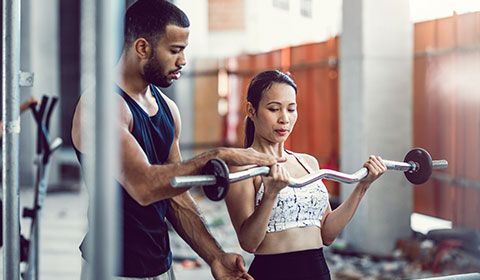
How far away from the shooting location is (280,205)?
205 centimetres

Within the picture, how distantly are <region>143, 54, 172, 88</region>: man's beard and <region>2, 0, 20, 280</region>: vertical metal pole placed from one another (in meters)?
0.36

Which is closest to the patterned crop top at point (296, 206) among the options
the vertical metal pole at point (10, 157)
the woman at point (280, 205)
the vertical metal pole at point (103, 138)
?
the woman at point (280, 205)

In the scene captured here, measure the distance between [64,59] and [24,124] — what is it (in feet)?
4.97

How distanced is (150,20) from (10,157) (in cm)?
53

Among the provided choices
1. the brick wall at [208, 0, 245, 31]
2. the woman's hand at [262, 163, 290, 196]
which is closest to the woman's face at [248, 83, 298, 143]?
the woman's hand at [262, 163, 290, 196]

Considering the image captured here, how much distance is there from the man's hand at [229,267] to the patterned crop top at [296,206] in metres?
0.13

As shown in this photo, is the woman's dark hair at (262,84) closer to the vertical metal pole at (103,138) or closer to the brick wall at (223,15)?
the vertical metal pole at (103,138)

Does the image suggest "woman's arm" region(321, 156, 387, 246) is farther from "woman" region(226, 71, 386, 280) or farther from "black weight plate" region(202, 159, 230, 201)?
"black weight plate" region(202, 159, 230, 201)

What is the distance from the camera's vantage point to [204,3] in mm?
11297

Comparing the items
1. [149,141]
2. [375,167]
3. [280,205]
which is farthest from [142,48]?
[375,167]

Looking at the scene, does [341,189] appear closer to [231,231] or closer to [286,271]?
[231,231]

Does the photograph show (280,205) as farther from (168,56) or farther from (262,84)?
(168,56)

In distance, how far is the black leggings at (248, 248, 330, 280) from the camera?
2053 millimetres

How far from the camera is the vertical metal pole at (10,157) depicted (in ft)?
6.45
